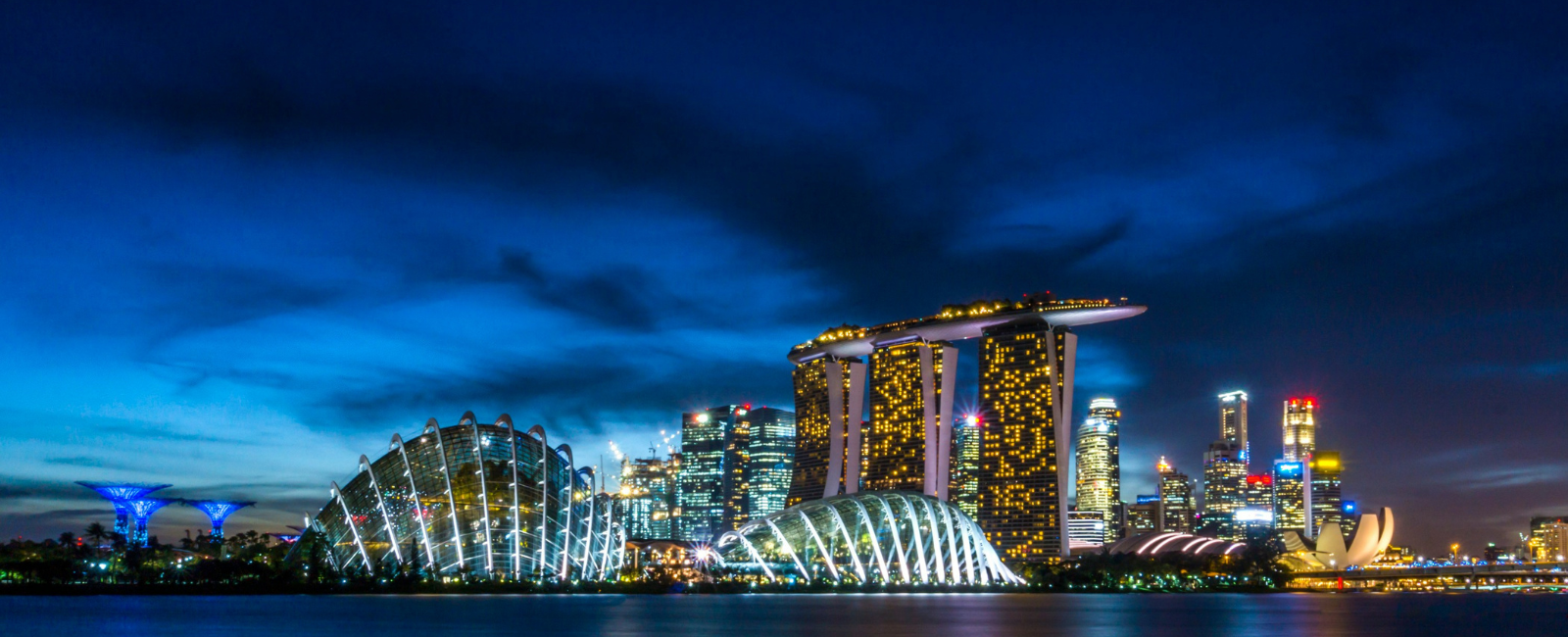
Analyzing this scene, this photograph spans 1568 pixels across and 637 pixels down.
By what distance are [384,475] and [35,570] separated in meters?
36.1

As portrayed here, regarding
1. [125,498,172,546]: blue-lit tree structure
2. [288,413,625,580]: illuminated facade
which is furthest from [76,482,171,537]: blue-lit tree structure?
[288,413,625,580]: illuminated facade

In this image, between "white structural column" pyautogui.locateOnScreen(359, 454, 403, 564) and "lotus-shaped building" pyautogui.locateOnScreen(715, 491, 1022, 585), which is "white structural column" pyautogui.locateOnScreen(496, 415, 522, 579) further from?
"lotus-shaped building" pyautogui.locateOnScreen(715, 491, 1022, 585)

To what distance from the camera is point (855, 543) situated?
144m

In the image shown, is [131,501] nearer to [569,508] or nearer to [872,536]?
[569,508]

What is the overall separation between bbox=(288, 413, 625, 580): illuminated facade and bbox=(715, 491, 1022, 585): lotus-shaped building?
36.9 m

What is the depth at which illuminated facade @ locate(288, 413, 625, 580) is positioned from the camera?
10256 centimetres

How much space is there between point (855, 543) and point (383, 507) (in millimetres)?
57079

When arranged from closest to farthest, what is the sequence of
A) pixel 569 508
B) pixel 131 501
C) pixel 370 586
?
pixel 370 586 < pixel 569 508 < pixel 131 501

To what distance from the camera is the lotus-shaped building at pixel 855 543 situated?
143 meters

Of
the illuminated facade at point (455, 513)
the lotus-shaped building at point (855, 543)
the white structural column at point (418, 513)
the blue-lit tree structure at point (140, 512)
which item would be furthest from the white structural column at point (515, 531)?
the blue-lit tree structure at point (140, 512)

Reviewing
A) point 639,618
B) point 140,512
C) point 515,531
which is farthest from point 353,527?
point 140,512

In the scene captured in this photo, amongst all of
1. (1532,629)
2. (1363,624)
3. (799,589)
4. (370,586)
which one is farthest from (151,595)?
(1532,629)

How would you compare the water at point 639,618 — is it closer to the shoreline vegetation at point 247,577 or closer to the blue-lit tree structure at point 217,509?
the shoreline vegetation at point 247,577

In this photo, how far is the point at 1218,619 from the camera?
3516 inches
